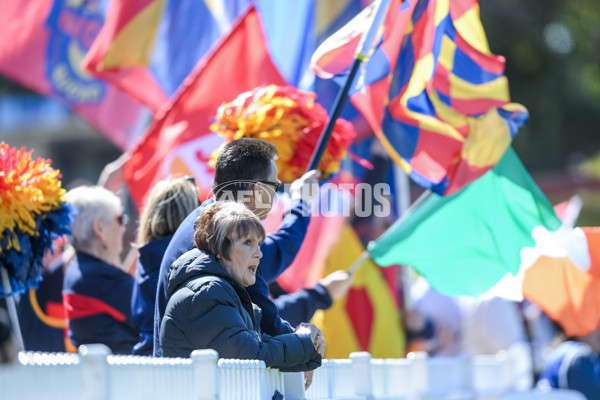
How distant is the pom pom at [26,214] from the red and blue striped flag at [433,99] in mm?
2118

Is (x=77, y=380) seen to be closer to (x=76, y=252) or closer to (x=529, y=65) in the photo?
(x=76, y=252)

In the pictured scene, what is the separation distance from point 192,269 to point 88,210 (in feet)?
6.52

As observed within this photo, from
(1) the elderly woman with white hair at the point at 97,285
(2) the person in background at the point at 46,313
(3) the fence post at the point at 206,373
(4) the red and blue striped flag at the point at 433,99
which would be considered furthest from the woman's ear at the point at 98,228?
(3) the fence post at the point at 206,373

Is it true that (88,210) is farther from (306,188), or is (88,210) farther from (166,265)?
(166,265)

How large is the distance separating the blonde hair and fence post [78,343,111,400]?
1.98 metres

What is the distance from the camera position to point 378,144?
8492 mm

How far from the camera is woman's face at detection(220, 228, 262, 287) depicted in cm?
386

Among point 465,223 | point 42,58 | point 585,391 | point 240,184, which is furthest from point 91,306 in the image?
point 42,58

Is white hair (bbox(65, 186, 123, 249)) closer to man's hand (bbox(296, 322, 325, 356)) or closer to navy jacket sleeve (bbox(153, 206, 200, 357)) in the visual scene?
navy jacket sleeve (bbox(153, 206, 200, 357))

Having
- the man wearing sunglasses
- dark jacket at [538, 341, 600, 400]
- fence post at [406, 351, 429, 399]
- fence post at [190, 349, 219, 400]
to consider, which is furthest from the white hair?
dark jacket at [538, 341, 600, 400]

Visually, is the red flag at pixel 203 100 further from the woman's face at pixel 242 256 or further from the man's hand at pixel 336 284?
the woman's face at pixel 242 256

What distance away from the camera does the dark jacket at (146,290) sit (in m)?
4.62

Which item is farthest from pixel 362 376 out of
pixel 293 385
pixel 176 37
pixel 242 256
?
pixel 176 37

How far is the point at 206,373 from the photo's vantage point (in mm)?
3379
